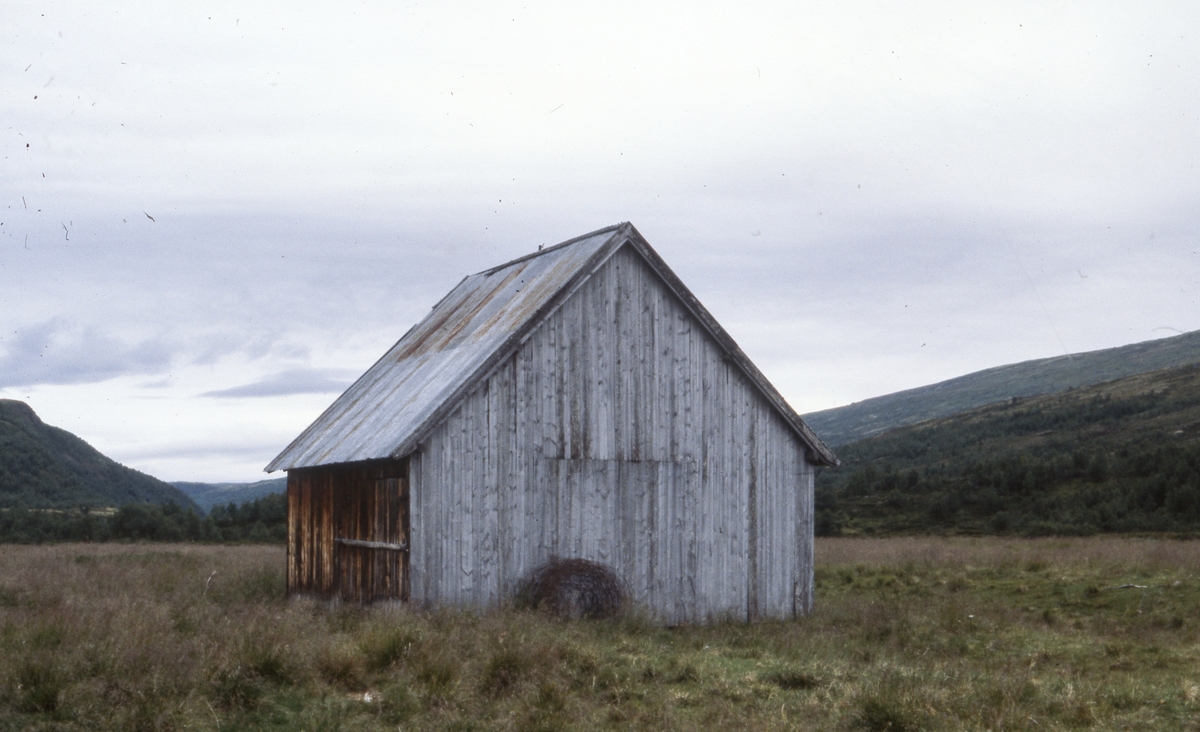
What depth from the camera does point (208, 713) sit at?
8.88m

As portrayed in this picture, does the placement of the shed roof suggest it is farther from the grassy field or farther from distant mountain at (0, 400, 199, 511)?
distant mountain at (0, 400, 199, 511)

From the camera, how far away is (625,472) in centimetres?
1664

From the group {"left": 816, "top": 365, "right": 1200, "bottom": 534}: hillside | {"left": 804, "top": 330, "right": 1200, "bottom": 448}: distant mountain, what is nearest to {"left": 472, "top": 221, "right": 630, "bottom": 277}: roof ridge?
{"left": 816, "top": 365, "right": 1200, "bottom": 534}: hillside

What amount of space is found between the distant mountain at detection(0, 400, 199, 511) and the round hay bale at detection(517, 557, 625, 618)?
6507 centimetres

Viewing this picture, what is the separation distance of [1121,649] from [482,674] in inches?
344

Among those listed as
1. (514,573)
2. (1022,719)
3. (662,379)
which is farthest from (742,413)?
(1022,719)

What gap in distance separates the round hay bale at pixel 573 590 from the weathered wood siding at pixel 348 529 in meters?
1.76

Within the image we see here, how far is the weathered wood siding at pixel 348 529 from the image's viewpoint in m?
15.6

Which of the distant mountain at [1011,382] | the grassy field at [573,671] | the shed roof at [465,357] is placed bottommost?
the grassy field at [573,671]

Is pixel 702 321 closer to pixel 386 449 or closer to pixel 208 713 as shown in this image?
pixel 386 449

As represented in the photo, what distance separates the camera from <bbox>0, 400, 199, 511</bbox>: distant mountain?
8550cm

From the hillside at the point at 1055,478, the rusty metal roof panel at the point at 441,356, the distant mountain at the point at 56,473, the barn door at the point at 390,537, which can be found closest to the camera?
the barn door at the point at 390,537

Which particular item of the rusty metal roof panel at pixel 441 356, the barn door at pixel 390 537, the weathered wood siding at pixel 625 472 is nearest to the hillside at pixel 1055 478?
the weathered wood siding at pixel 625 472

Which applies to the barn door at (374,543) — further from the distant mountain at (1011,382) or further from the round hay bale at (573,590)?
the distant mountain at (1011,382)
